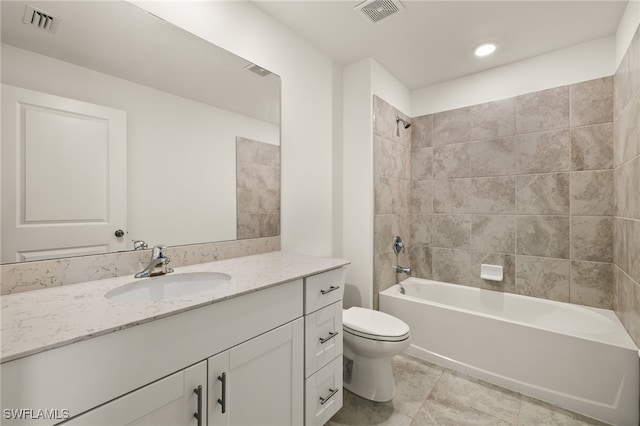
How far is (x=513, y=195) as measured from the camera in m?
2.38

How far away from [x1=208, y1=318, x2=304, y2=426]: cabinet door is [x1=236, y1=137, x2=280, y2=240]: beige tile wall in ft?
2.34

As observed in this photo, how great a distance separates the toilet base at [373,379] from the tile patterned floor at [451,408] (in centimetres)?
4

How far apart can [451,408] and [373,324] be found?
25.9 inches

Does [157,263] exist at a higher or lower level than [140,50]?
lower

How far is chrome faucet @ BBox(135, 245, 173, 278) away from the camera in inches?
47.2

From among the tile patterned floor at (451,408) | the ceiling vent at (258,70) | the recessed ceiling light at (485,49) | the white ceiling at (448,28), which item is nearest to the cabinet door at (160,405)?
the tile patterned floor at (451,408)

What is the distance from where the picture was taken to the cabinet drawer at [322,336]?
Answer: 128 cm

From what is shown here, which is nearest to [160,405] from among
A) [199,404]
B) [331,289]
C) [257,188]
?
[199,404]

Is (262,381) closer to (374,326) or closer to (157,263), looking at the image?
(157,263)

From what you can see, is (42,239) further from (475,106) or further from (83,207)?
(475,106)

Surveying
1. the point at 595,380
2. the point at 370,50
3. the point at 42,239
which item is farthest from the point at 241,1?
the point at 595,380

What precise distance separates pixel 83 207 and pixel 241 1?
142 centimetres

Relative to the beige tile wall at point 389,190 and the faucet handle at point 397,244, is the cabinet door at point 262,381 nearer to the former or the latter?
the beige tile wall at point 389,190

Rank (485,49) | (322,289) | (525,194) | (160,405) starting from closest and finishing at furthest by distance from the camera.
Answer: (160,405) → (322,289) → (485,49) → (525,194)
